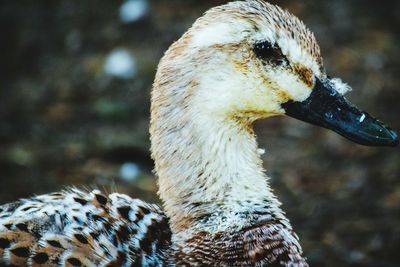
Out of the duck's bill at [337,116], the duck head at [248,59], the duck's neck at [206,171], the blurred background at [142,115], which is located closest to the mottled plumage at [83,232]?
the duck's neck at [206,171]

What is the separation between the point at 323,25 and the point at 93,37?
199 cm

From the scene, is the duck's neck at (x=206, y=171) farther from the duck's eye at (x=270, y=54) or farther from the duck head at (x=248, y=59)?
the duck's eye at (x=270, y=54)

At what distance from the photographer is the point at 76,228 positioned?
3508mm

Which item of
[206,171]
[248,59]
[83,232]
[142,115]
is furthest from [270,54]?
[142,115]

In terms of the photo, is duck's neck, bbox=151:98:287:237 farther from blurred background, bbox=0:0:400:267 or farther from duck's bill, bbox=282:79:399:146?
blurred background, bbox=0:0:400:267

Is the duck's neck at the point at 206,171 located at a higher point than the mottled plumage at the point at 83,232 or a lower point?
higher

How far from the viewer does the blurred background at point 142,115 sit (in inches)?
224

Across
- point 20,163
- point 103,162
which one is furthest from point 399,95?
point 20,163

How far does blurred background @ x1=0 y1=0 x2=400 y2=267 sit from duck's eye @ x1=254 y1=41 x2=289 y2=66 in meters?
1.99

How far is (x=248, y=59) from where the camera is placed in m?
3.51

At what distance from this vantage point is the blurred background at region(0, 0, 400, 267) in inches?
224

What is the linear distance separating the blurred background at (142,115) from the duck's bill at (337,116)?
1593mm

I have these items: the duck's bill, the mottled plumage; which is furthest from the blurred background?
the mottled plumage

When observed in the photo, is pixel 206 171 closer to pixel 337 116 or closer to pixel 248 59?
pixel 248 59
